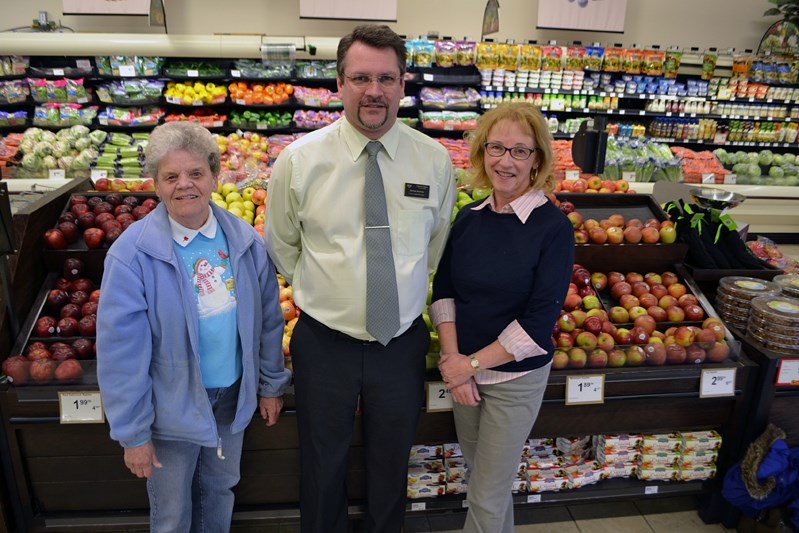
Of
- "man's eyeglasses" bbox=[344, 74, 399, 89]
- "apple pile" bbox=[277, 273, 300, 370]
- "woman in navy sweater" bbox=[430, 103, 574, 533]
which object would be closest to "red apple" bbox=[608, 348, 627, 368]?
"woman in navy sweater" bbox=[430, 103, 574, 533]

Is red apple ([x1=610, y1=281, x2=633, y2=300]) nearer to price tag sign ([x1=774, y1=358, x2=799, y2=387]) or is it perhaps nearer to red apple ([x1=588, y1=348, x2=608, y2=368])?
red apple ([x1=588, y1=348, x2=608, y2=368])

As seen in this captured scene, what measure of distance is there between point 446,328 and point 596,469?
1.17 m

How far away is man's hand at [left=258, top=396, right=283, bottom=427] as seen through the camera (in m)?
1.97

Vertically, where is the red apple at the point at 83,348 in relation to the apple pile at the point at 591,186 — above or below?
below

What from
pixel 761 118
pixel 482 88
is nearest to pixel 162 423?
pixel 482 88

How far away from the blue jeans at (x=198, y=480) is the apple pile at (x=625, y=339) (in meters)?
1.27

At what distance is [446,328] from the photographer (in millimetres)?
1884

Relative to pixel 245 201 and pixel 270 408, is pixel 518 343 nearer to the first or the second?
pixel 270 408

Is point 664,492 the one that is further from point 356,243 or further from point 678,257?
point 356,243

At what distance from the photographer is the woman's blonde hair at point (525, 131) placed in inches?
66.0

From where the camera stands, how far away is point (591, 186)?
3346 millimetres

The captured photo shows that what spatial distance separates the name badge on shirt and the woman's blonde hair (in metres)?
0.20

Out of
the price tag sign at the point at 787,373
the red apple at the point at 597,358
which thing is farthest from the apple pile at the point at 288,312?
the price tag sign at the point at 787,373

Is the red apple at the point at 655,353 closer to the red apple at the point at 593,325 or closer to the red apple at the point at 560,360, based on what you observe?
the red apple at the point at 593,325
